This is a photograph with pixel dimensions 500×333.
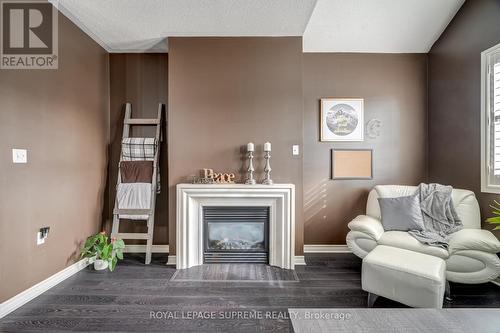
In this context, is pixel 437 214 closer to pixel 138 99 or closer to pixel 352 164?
pixel 352 164

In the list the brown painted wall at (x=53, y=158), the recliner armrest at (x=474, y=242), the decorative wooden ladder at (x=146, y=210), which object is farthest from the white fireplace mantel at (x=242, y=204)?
the recliner armrest at (x=474, y=242)

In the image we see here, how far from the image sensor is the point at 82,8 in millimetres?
2723

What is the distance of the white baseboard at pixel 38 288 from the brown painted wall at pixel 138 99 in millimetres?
739

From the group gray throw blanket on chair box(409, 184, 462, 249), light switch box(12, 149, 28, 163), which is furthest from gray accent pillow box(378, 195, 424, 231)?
light switch box(12, 149, 28, 163)

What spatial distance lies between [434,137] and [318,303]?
9.17ft

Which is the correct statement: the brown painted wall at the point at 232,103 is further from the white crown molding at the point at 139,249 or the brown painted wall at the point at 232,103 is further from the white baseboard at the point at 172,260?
the white crown molding at the point at 139,249

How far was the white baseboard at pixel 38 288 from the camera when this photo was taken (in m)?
2.13

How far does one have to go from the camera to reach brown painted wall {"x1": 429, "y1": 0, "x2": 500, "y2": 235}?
288 cm

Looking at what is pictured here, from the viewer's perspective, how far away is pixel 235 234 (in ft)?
10.7

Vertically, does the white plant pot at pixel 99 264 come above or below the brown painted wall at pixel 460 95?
below

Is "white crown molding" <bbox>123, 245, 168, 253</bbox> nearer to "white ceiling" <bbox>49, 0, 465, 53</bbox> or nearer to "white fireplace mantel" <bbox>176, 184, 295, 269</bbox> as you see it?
"white fireplace mantel" <bbox>176, 184, 295, 269</bbox>

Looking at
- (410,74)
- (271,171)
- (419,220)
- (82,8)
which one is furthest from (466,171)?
(82,8)

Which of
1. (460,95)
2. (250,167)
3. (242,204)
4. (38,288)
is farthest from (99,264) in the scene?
(460,95)

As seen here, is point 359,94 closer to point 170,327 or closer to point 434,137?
point 434,137
